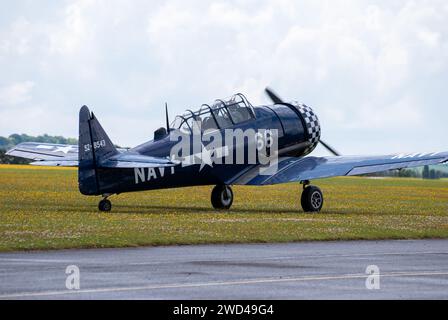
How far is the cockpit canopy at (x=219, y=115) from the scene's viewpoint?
30625 millimetres

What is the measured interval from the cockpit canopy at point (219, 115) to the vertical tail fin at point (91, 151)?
9.00ft

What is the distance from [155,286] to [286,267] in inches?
124

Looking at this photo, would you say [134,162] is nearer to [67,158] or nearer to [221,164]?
[67,158]

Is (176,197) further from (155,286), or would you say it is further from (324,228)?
(155,286)

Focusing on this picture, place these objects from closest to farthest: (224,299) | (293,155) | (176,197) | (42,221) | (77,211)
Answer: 1. (224,299)
2. (42,221)
3. (77,211)
4. (293,155)
5. (176,197)

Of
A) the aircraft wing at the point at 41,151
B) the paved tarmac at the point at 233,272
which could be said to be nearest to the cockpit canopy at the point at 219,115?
the aircraft wing at the point at 41,151

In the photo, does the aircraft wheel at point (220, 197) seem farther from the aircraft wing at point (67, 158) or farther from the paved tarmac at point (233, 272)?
the paved tarmac at point (233, 272)

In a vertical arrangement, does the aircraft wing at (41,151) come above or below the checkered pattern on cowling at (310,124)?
below

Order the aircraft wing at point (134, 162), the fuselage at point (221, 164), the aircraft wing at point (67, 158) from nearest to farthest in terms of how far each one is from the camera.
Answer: the aircraft wing at point (134, 162) < the aircraft wing at point (67, 158) < the fuselage at point (221, 164)

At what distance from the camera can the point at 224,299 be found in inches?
488
